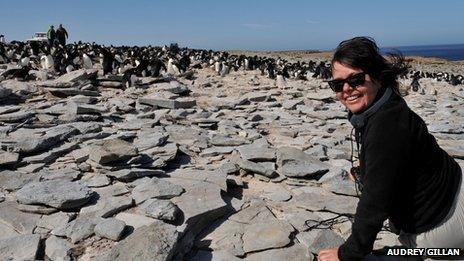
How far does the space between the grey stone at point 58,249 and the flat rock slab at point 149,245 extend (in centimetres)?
47

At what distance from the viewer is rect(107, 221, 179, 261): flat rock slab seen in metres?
3.19

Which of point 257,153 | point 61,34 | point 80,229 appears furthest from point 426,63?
point 80,229

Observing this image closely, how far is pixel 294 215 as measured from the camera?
4.45 metres

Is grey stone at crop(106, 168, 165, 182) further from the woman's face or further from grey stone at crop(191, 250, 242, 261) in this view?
the woman's face

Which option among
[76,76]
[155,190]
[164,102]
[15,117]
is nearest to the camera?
[155,190]

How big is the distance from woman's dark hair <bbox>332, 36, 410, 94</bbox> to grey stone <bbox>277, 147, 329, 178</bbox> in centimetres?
302

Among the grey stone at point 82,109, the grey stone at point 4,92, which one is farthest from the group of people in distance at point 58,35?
the grey stone at point 82,109

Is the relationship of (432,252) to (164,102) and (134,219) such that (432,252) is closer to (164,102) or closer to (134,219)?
(134,219)

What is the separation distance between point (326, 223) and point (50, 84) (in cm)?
974

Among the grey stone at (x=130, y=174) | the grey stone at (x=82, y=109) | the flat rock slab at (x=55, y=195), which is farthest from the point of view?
the grey stone at (x=82, y=109)

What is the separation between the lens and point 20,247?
352 centimetres

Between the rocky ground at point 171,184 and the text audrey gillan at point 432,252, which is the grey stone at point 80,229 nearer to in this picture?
the rocky ground at point 171,184

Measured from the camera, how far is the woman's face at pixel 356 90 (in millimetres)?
2553

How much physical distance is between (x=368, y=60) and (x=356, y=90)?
0.19 meters
